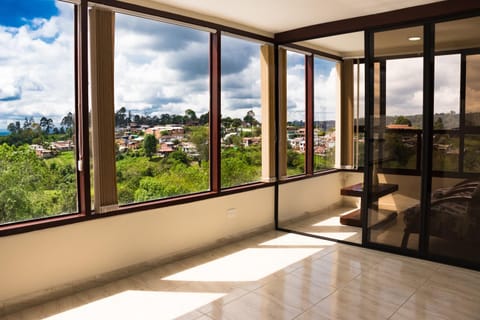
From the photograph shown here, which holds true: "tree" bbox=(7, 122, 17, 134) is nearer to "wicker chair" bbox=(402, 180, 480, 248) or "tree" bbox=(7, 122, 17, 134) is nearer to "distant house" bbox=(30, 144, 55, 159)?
"distant house" bbox=(30, 144, 55, 159)

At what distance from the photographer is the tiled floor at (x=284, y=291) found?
9.70 ft

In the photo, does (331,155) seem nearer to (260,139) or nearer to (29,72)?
(260,139)

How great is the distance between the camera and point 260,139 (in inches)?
203

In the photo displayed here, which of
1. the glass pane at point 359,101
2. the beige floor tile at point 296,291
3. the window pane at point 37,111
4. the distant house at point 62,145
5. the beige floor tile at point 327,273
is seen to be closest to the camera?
the window pane at point 37,111

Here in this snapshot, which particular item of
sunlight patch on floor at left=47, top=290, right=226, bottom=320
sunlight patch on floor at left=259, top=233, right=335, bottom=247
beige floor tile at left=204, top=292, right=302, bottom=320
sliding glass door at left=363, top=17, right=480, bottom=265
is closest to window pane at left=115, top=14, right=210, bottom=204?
sunlight patch on floor at left=47, top=290, right=226, bottom=320

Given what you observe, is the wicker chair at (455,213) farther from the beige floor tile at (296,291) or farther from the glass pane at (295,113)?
the glass pane at (295,113)

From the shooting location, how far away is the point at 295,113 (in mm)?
5711

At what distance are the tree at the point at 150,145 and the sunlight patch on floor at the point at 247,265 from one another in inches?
46.3

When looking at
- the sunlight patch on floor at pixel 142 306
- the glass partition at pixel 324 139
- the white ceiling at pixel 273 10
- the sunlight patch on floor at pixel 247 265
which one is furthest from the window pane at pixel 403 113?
the sunlight patch on floor at pixel 142 306

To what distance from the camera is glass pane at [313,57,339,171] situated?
19.9 feet

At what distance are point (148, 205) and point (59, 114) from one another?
1137 mm

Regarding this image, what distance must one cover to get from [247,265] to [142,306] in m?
1.20

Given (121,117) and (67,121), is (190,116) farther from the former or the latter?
(67,121)

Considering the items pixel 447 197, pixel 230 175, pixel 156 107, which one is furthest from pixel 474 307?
pixel 156 107
